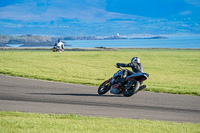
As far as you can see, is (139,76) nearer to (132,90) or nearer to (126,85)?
(132,90)

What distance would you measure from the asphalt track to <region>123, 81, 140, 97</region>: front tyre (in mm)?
212

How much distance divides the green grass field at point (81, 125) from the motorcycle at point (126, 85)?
4.22 m

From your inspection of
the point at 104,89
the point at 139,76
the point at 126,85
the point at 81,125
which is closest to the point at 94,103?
the point at 126,85

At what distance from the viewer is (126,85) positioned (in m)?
16.2

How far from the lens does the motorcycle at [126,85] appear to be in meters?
15.7

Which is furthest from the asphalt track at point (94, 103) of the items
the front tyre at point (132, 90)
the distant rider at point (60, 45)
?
the distant rider at point (60, 45)

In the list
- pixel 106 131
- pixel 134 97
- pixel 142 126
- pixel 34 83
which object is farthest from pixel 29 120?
pixel 34 83

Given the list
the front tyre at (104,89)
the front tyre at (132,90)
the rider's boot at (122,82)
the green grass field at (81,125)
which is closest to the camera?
the green grass field at (81,125)

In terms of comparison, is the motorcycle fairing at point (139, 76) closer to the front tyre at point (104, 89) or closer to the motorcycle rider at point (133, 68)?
the motorcycle rider at point (133, 68)

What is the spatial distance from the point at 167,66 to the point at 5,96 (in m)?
23.8

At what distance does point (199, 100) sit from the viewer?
1598cm

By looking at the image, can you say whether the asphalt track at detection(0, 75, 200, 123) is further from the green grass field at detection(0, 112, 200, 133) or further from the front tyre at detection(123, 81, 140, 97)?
the green grass field at detection(0, 112, 200, 133)

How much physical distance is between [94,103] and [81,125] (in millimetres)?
4155

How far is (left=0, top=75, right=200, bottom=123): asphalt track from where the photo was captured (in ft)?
42.6
